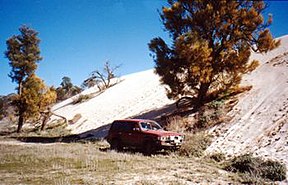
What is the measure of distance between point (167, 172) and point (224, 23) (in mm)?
12552

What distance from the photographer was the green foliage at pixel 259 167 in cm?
808

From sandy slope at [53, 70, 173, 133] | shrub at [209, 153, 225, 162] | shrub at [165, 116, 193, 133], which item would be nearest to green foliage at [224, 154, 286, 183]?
shrub at [209, 153, 225, 162]

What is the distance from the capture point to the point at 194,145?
1256cm

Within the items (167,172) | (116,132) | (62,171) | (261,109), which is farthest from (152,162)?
(261,109)

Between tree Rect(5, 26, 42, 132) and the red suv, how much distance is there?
51.8 ft

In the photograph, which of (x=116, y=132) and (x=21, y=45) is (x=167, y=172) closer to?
(x=116, y=132)

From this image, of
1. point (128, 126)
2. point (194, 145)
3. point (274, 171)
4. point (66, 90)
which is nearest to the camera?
point (274, 171)

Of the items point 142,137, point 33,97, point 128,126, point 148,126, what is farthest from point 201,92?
point 33,97

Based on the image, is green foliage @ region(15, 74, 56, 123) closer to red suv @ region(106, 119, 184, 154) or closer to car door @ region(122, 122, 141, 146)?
red suv @ region(106, 119, 184, 154)

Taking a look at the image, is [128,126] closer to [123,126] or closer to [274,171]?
[123,126]

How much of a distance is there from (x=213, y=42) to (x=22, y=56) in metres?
20.5

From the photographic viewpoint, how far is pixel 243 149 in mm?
11375

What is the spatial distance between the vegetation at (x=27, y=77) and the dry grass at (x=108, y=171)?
15613mm

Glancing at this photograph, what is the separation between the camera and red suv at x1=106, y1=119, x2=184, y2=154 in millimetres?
12523
